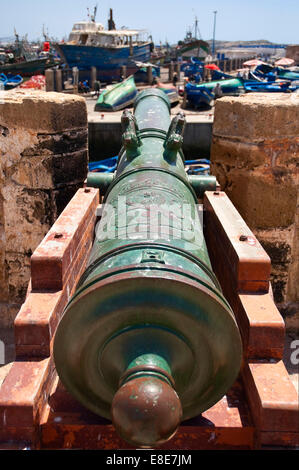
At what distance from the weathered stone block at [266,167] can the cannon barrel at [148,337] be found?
7.30ft

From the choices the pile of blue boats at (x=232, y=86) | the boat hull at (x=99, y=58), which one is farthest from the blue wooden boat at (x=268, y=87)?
the boat hull at (x=99, y=58)

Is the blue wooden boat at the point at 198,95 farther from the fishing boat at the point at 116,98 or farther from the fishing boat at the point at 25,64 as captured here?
the fishing boat at the point at 25,64

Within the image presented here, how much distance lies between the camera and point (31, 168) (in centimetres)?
441

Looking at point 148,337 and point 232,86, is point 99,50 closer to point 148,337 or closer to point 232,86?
point 232,86

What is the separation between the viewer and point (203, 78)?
27.7 metres

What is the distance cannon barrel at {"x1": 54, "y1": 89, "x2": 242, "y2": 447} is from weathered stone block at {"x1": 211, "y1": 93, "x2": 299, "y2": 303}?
2.22 m

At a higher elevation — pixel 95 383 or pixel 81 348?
pixel 81 348

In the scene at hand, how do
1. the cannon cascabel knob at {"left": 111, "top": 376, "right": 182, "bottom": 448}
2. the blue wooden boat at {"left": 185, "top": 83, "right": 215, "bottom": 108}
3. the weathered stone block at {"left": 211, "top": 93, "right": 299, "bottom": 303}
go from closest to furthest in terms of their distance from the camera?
the cannon cascabel knob at {"left": 111, "top": 376, "right": 182, "bottom": 448}, the weathered stone block at {"left": 211, "top": 93, "right": 299, "bottom": 303}, the blue wooden boat at {"left": 185, "top": 83, "right": 215, "bottom": 108}

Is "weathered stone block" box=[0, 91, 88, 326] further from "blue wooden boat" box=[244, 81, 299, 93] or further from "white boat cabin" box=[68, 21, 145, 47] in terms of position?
"white boat cabin" box=[68, 21, 145, 47]

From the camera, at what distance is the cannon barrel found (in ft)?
5.51

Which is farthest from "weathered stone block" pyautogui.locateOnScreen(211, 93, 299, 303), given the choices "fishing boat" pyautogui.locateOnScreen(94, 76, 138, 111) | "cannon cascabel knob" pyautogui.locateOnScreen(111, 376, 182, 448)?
"fishing boat" pyautogui.locateOnScreen(94, 76, 138, 111)
